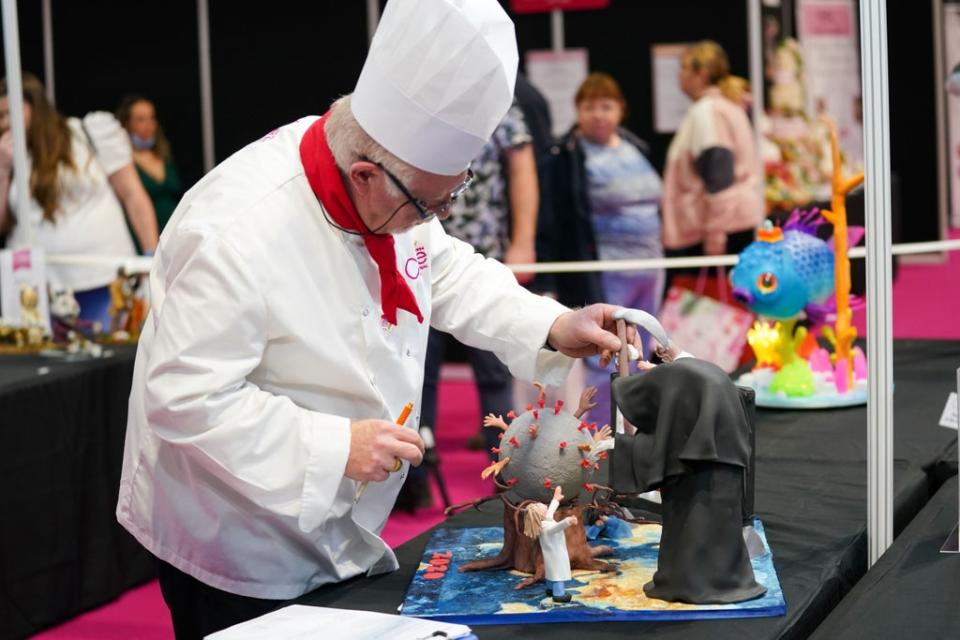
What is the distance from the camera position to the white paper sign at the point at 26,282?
11.1 feet

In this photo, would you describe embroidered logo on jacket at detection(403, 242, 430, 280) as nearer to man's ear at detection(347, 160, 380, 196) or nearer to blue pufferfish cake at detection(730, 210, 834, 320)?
man's ear at detection(347, 160, 380, 196)

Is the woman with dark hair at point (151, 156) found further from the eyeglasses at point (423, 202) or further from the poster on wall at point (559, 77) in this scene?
the eyeglasses at point (423, 202)

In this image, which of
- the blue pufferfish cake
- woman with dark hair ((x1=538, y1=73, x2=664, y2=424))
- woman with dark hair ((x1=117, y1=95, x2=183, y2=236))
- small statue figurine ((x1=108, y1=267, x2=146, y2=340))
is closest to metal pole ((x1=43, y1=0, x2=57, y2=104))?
woman with dark hair ((x1=117, y1=95, x2=183, y2=236))

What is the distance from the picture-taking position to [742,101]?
525 centimetres

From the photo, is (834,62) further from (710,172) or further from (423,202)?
(423,202)

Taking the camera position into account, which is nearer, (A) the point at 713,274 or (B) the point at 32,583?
(B) the point at 32,583

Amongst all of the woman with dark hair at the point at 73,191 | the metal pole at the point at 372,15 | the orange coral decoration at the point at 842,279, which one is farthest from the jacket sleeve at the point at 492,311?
the metal pole at the point at 372,15

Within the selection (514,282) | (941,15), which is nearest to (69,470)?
(514,282)

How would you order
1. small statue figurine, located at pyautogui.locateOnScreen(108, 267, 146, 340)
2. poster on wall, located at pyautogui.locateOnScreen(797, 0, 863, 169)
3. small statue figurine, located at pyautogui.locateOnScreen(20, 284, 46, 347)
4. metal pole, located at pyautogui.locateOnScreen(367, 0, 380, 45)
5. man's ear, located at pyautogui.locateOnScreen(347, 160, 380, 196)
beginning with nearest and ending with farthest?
man's ear, located at pyautogui.locateOnScreen(347, 160, 380, 196)
small statue figurine, located at pyautogui.locateOnScreen(20, 284, 46, 347)
small statue figurine, located at pyautogui.locateOnScreen(108, 267, 146, 340)
metal pole, located at pyautogui.locateOnScreen(367, 0, 380, 45)
poster on wall, located at pyautogui.locateOnScreen(797, 0, 863, 169)

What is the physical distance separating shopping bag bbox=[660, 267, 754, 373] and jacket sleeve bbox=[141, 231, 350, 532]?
114 inches

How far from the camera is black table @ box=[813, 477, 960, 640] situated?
1352 millimetres

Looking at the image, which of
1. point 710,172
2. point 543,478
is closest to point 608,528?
point 543,478

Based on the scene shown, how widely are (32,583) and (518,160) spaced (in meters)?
1.93

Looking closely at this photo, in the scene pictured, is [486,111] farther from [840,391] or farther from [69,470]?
[69,470]
